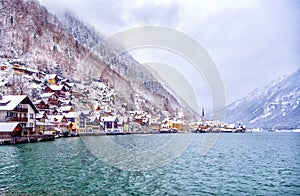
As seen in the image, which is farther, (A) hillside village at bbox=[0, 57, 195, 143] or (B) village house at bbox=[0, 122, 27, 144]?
(A) hillside village at bbox=[0, 57, 195, 143]

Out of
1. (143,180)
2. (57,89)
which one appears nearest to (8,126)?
(143,180)

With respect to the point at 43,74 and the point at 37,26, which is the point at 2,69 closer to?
the point at 43,74

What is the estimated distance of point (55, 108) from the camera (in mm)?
127625

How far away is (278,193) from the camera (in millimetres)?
23266

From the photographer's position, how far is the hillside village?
76.7m

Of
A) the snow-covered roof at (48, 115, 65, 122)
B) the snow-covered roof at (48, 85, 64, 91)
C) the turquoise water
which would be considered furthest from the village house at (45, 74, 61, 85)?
the turquoise water

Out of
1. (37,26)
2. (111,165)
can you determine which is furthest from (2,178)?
(37,26)

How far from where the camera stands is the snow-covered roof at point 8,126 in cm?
6794

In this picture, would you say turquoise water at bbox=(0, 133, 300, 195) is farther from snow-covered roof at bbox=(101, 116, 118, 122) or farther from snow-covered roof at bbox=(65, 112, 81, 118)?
snow-covered roof at bbox=(101, 116, 118, 122)

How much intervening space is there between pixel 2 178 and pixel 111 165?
1228cm

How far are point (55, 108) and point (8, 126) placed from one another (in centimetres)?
5863

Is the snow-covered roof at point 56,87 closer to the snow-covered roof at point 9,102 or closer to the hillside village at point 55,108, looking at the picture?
the hillside village at point 55,108

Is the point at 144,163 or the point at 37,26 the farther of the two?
the point at 37,26

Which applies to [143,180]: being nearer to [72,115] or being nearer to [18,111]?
[18,111]
